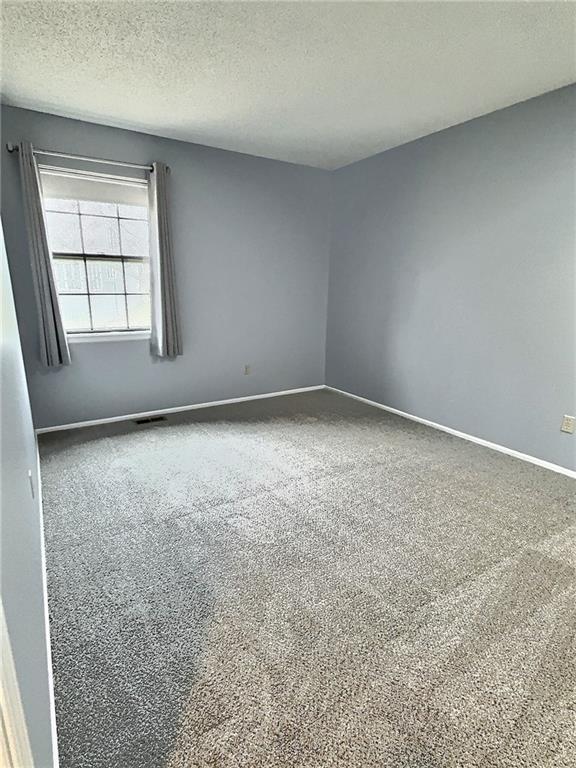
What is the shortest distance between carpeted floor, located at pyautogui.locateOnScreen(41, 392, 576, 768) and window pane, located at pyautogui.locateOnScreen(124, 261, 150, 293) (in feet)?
5.34

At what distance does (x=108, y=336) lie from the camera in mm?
3637

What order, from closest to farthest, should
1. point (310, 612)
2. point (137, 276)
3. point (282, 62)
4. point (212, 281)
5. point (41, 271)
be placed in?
point (310, 612) → point (282, 62) → point (41, 271) → point (137, 276) → point (212, 281)

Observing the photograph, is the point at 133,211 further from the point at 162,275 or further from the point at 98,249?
the point at 162,275

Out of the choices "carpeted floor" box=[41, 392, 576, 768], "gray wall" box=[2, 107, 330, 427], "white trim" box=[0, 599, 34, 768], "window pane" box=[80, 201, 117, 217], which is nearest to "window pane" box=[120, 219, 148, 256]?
"window pane" box=[80, 201, 117, 217]

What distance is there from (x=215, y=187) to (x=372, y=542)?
136 inches

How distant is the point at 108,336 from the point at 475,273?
3.21 meters

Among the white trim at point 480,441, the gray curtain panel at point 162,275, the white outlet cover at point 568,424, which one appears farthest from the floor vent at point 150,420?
the white outlet cover at point 568,424

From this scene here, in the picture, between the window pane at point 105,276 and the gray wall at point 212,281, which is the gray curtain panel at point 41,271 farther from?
the window pane at point 105,276

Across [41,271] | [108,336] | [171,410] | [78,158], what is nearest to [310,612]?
[171,410]

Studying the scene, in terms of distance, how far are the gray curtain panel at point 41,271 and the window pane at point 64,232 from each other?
0.63ft

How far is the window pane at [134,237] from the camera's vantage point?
3.62m

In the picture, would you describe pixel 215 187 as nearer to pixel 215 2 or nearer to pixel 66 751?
pixel 215 2

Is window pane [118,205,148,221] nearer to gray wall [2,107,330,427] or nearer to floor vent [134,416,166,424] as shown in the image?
gray wall [2,107,330,427]

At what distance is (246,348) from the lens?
4.41 meters
